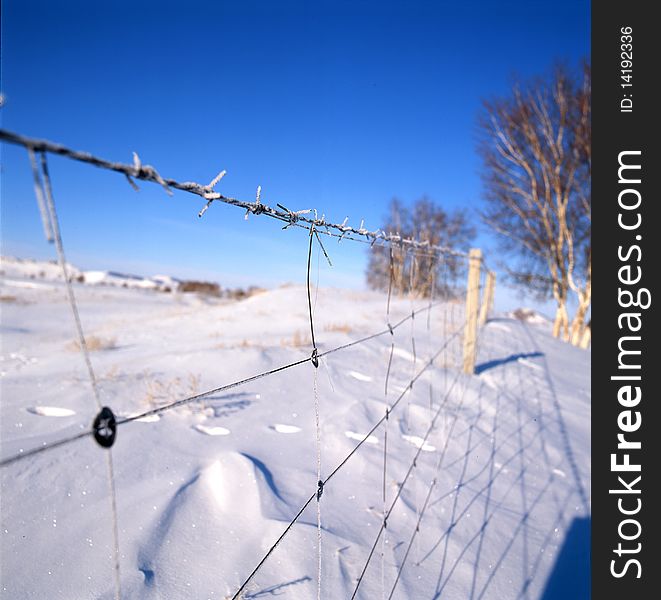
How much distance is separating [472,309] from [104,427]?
14.1 ft

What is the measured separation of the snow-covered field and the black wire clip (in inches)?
33.0

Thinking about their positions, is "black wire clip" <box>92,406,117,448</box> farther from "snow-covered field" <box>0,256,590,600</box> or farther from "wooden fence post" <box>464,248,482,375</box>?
"wooden fence post" <box>464,248,482,375</box>

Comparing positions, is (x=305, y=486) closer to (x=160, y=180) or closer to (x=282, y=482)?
(x=282, y=482)

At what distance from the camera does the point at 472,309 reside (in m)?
4.55

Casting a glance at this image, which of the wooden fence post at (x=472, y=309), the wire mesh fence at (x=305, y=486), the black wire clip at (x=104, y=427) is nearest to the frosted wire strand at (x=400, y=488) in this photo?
the wire mesh fence at (x=305, y=486)

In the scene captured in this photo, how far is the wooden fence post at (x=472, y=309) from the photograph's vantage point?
448cm

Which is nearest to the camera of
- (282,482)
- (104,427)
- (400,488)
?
(104,427)

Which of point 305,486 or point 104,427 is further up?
point 104,427

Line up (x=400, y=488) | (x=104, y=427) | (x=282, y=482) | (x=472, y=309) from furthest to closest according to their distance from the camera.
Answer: (x=472, y=309) → (x=400, y=488) → (x=282, y=482) → (x=104, y=427)

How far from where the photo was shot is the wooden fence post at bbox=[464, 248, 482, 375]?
14.7 feet

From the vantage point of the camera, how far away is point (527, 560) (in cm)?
200

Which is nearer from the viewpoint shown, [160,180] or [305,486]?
[160,180]

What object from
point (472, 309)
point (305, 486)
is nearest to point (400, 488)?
point (305, 486)

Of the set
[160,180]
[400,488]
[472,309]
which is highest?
[160,180]
